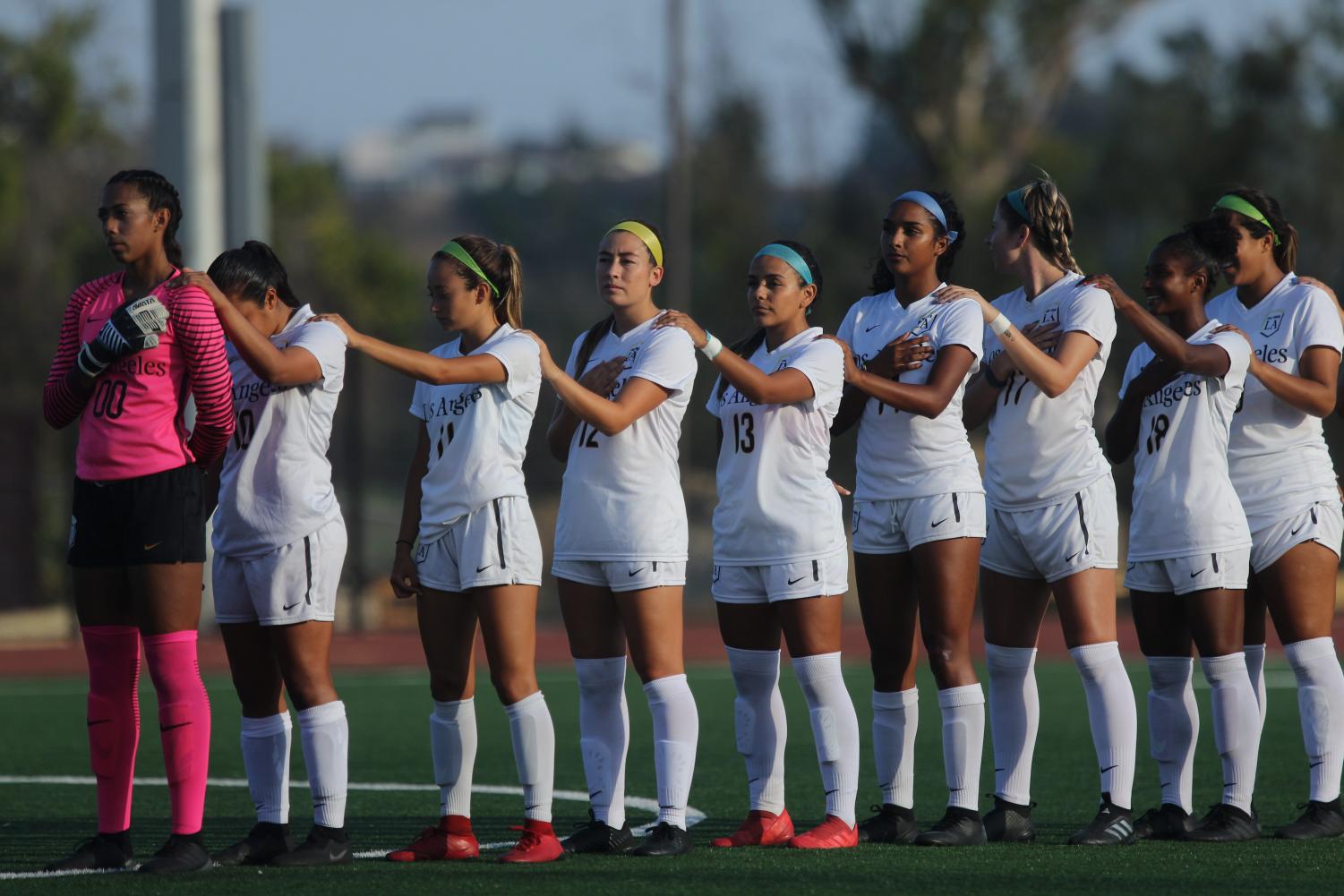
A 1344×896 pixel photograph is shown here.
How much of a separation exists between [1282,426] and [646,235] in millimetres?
2378

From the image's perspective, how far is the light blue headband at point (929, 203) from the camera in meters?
5.95

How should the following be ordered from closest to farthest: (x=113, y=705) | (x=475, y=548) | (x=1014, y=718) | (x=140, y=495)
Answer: (x=140, y=495), (x=113, y=705), (x=475, y=548), (x=1014, y=718)

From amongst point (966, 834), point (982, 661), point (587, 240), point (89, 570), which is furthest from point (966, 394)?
point (587, 240)

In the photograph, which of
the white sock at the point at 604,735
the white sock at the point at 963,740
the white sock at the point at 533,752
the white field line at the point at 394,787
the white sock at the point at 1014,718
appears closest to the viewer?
the white sock at the point at 533,752

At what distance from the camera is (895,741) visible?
19.6ft

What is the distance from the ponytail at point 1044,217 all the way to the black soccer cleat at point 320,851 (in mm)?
3042

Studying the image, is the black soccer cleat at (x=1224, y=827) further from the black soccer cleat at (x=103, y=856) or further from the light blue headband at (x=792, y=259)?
the black soccer cleat at (x=103, y=856)

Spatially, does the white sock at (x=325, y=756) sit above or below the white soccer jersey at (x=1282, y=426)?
below

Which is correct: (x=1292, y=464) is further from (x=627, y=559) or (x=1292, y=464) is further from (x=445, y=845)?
(x=445, y=845)

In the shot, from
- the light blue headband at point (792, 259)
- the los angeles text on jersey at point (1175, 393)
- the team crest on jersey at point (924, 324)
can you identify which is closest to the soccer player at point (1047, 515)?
the team crest on jersey at point (924, 324)

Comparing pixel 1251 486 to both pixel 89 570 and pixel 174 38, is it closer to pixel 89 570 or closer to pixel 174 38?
pixel 89 570

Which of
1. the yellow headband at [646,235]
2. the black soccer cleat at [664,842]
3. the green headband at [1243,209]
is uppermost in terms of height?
the green headband at [1243,209]

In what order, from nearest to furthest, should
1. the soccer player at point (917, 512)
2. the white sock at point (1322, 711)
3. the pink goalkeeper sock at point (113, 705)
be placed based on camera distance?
the pink goalkeeper sock at point (113, 705)
the soccer player at point (917, 512)
the white sock at point (1322, 711)

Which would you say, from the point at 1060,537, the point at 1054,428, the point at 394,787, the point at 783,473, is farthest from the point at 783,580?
the point at 394,787
